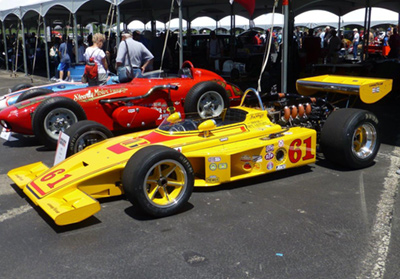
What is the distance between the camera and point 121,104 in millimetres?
7539

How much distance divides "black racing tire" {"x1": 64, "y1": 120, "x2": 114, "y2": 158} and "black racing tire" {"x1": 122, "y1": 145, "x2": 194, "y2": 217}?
1.62 meters

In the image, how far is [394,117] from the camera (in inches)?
371

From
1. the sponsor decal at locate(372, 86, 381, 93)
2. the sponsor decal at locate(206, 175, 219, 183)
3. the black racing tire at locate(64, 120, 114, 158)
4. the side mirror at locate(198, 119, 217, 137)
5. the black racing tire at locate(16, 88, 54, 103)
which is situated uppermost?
the sponsor decal at locate(372, 86, 381, 93)

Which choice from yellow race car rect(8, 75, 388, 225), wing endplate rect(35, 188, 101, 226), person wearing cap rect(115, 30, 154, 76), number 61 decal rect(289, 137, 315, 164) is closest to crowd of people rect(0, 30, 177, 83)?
person wearing cap rect(115, 30, 154, 76)

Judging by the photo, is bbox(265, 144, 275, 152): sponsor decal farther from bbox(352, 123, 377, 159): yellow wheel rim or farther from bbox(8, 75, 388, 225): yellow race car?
bbox(352, 123, 377, 159): yellow wheel rim

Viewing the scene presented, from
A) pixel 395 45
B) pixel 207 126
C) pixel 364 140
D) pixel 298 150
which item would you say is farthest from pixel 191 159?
pixel 395 45

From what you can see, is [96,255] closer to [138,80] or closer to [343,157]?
[343,157]

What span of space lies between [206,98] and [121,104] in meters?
1.58

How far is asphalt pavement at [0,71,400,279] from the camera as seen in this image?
334 cm

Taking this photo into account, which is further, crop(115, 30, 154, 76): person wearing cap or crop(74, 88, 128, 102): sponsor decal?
crop(115, 30, 154, 76): person wearing cap

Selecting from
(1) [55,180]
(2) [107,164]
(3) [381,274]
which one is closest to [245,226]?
(3) [381,274]

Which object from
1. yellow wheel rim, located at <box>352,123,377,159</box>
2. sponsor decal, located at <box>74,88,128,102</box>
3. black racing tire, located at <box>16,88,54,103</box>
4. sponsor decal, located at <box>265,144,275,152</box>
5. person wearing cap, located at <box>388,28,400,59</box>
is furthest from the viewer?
person wearing cap, located at <box>388,28,400,59</box>

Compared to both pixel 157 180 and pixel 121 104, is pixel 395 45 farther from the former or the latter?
pixel 157 180

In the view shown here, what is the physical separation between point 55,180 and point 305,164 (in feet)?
10.2
